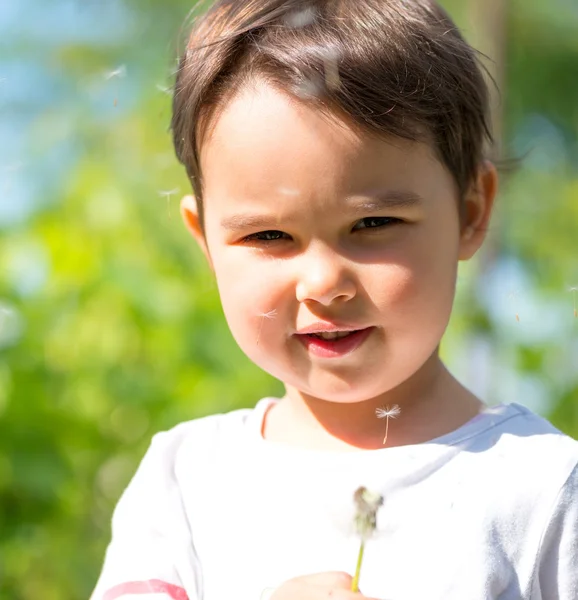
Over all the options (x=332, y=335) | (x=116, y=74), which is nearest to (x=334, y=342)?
(x=332, y=335)

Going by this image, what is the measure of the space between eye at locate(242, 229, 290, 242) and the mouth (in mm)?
109

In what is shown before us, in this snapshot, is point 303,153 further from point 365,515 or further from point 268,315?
point 365,515

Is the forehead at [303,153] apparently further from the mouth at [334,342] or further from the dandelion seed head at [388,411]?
the dandelion seed head at [388,411]

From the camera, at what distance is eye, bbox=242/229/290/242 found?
104 centimetres

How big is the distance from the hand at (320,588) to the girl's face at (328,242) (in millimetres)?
192

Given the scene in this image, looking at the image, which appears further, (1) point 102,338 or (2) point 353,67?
(1) point 102,338

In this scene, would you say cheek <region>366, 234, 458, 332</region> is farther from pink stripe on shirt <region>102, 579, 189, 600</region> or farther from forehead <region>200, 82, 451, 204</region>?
pink stripe on shirt <region>102, 579, 189, 600</region>

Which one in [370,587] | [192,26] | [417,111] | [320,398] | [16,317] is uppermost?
[192,26]

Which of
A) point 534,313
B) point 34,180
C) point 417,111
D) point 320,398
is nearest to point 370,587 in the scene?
point 320,398

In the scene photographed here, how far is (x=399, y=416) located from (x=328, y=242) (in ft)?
0.83

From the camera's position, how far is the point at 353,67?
101 centimetres

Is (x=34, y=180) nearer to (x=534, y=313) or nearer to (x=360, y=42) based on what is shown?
(x=534, y=313)

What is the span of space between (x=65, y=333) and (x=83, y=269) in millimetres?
203

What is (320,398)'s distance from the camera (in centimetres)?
115
